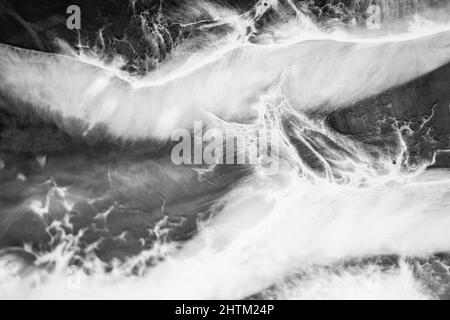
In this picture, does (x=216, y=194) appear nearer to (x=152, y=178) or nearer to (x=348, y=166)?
Answer: (x=152, y=178)

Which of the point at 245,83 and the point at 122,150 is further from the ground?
the point at 245,83

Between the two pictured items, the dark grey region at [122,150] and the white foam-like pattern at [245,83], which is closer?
the dark grey region at [122,150]

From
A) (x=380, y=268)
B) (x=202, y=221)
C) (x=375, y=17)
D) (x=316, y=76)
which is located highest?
(x=375, y=17)

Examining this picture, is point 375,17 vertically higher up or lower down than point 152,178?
higher up

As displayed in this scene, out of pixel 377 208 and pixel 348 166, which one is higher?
pixel 348 166

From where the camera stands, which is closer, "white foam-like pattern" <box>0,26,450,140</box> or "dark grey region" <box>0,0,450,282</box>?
"dark grey region" <box>0,0,450,282</box>
